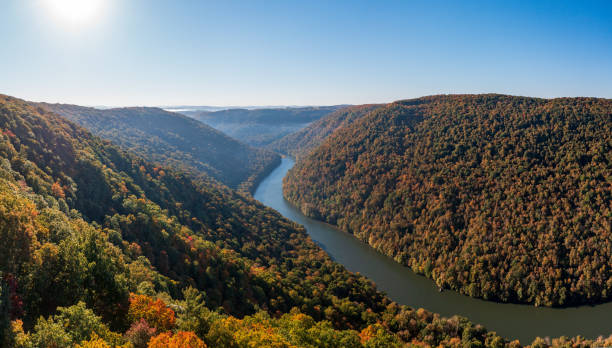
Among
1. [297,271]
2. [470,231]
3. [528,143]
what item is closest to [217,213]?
[297,271]

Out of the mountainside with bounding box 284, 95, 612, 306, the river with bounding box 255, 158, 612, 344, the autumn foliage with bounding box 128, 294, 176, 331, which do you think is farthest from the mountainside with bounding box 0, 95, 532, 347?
the mountainside with bounding box 284, 95, 612, 306

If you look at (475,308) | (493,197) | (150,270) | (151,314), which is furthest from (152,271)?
(493,197)

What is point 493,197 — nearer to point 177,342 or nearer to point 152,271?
point 152,271

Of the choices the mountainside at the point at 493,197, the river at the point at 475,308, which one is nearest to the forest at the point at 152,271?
the river at the point at 475,308

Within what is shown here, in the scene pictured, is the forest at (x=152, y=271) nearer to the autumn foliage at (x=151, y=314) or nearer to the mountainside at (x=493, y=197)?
the autumn foliage at (x=151, y=314)

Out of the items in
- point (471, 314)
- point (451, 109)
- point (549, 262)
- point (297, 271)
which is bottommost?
point (471, 314)

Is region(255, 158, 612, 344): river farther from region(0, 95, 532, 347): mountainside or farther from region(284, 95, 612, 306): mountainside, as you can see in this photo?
region(0, 95, 532, 347): mountainside

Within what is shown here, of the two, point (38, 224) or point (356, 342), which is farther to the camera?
point (356, 342)

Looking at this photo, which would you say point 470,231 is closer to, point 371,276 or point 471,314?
point 471,314
